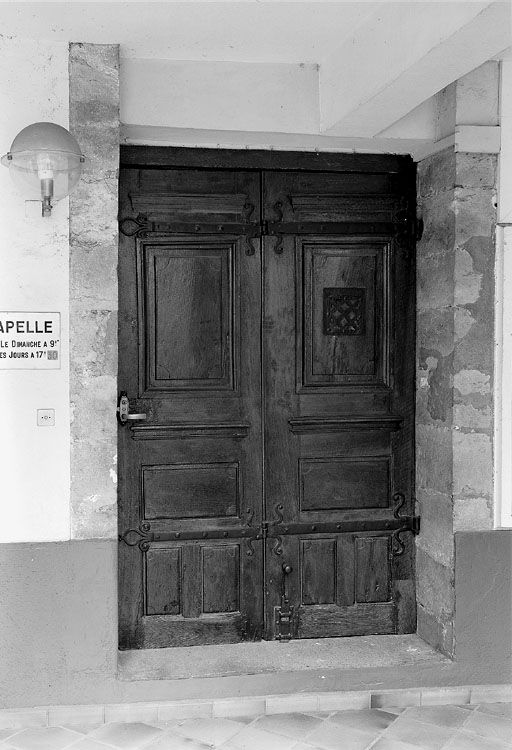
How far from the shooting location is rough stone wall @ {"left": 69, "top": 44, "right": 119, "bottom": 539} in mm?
3441

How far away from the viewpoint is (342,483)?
4.02 metres

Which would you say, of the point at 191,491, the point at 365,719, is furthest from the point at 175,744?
the point at 191,491

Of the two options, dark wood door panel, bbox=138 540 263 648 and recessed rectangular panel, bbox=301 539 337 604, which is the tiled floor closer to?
dark wood door panel, bbox=138 540 263 648

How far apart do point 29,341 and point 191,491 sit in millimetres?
1012

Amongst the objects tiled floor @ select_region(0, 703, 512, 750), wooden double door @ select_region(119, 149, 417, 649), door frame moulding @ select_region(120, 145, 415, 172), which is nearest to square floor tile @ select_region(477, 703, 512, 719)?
tiled floor @ select_region(0, 703, 512, 750)

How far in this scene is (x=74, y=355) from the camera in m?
3.46

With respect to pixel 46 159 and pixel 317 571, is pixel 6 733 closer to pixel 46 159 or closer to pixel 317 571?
pixel 317 571

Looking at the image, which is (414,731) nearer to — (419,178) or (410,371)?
(410,371)

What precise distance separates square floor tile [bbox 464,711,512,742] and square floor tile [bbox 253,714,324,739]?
0.61m

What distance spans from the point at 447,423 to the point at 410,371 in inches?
15.7

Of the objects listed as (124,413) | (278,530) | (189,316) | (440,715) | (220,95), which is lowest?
(440,715)

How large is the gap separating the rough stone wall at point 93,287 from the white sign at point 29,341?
0.24ft

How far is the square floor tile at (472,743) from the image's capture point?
3305 millimetres

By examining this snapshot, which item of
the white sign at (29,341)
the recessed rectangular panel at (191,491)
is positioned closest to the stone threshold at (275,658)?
the recessed rectangular panel at (191,491)
